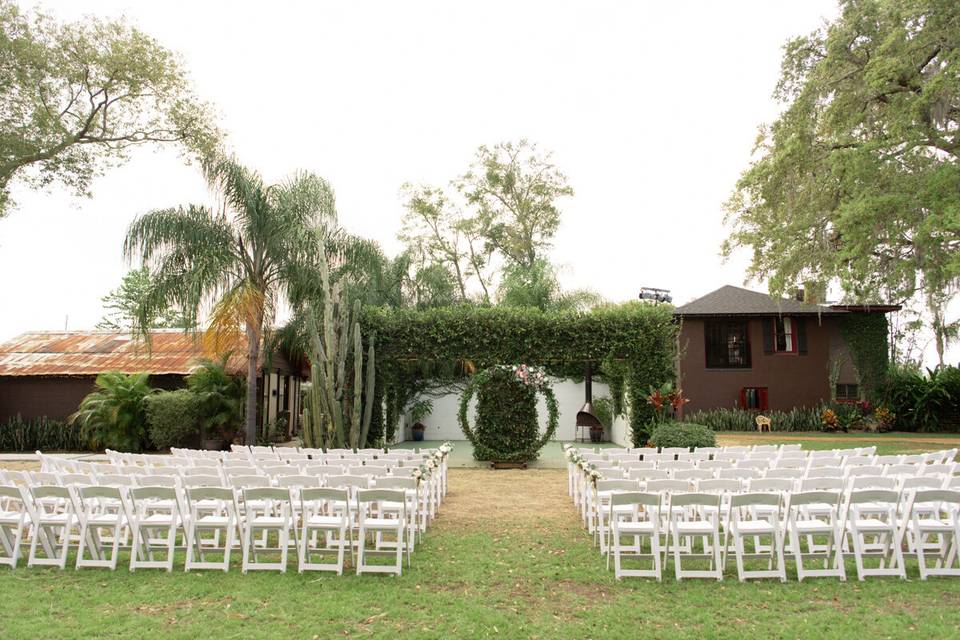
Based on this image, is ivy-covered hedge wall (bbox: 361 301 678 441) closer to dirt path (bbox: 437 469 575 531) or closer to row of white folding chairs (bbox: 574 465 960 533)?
dirt path (bbox: 437 469 575 531)

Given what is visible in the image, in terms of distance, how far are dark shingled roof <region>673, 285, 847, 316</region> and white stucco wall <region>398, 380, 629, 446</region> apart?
5383 mm

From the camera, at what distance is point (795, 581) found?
6.10 m

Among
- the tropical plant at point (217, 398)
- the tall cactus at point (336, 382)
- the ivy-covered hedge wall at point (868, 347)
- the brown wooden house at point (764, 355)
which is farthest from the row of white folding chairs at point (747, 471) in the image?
the ivy-covered hedge wall at point (868, 347)

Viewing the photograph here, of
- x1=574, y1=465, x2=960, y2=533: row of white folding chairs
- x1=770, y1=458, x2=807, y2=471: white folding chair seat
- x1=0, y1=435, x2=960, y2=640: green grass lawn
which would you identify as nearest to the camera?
x1=0, y1=435, x2=960, y2=640: green grass lawn

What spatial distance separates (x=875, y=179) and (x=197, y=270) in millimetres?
16103

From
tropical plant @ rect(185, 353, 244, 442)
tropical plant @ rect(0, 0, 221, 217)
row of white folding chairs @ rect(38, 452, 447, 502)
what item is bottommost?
row of white folding chairs @ rect(38, 452, 447, 502)

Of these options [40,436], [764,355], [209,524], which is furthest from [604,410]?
[209,524]

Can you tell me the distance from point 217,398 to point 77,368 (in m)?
5.46

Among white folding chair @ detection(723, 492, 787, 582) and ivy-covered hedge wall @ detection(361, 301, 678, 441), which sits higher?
ivy-covered hedge wall @ detection(361, 301, 678, 441)

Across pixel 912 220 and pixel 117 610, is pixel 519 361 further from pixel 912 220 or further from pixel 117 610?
pixel 117 610

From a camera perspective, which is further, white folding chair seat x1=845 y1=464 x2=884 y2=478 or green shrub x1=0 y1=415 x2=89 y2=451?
green shrub x1=0 y1=415 x2=89 y2=451

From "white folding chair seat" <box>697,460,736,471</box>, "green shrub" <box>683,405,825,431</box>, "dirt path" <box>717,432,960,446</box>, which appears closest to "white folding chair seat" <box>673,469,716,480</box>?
"white folding chair seat" <box>697,460,736,471</box>

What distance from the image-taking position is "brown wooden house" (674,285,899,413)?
2647cm

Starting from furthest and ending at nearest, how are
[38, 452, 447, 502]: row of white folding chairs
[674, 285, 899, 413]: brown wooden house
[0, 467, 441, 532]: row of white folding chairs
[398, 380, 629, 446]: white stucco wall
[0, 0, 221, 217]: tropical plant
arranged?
1. [674, 285, 899, 413]: brown wooden house
2. [398, 380, 629, 446]: white stucco wall
3. [0, 0, 221, 217]: tropical plant
4. [38, 452, 447, 502]: row of white folding chairs
5. [0, 467, 441, 532]: row of white folding chairs
